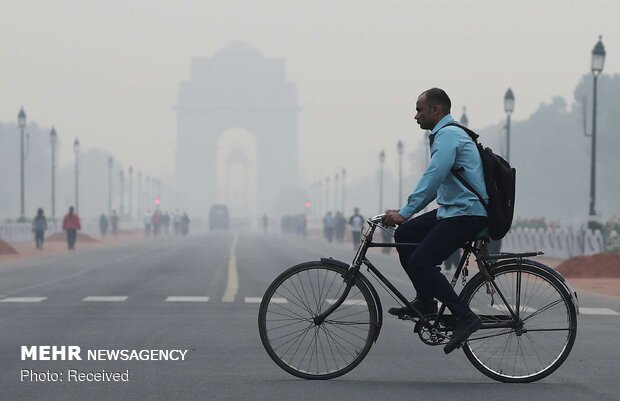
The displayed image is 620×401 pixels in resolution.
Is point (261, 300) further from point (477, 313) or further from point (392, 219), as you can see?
point (392, 219)

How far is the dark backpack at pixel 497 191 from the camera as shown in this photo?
28.1ft

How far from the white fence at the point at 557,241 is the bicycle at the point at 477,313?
26374mm

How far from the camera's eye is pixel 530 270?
344 inches

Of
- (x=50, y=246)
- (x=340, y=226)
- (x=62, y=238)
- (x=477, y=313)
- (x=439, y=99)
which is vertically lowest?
(x=62, y=238)

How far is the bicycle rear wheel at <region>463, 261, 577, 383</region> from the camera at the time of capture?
8.76 m

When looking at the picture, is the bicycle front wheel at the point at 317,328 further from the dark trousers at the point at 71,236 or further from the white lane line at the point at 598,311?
the dark trousers at the point at 71,236

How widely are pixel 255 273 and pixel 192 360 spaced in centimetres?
1754

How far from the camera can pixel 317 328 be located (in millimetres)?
9039

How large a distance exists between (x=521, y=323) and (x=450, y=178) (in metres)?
1.10

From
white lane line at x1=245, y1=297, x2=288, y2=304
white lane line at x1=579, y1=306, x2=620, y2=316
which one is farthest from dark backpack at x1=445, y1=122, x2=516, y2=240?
white lane line at x1=579, y1=306, x2=620, y2=316

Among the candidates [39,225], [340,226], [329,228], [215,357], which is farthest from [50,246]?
[215,357]

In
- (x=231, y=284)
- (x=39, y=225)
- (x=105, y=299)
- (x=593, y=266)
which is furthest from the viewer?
(x=39, y=225)

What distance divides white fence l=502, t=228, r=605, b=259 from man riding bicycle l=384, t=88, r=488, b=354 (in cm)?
2672

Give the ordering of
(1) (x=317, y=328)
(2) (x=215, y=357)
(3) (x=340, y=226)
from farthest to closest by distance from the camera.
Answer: (3) (x=340, y=226)
(2) (x=215, y=357)
(1) (x=317, y=328)
